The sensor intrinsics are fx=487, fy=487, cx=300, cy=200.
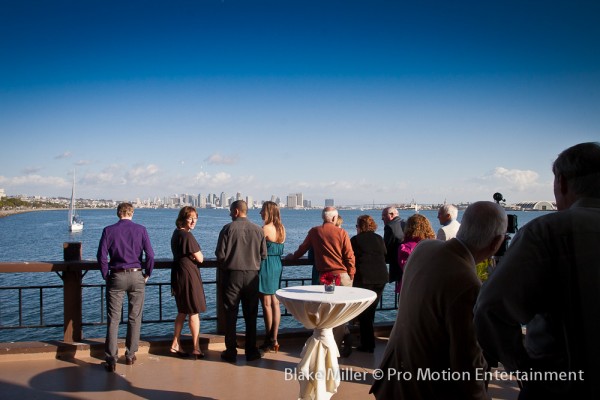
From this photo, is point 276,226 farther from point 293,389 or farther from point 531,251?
point 531,251

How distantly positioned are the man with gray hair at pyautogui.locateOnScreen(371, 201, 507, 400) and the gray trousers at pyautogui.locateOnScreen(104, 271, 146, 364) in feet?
12.4

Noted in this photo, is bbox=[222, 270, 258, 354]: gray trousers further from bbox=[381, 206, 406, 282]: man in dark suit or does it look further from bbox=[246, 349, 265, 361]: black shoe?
bbox=[381, 206, 406, 282]: man in dark suit

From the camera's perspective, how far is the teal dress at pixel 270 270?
5.89 m

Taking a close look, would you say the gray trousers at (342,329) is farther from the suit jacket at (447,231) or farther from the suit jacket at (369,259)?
the suit jacket at (447,231)

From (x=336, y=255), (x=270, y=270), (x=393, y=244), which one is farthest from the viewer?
(x=393, y=244)

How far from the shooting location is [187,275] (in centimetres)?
561

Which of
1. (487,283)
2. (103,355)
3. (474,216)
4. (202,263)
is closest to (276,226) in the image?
(202,263)

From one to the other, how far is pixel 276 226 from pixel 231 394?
2090 mm

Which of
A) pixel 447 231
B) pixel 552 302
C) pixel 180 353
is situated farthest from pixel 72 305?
pixel 552 302

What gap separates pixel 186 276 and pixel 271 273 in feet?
3.31

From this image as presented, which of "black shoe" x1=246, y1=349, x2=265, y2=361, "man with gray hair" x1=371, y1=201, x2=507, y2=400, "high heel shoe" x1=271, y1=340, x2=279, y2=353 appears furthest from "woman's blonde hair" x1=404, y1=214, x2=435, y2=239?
"man with gray hair" x1=371, y1=201, x2=507, y2=400

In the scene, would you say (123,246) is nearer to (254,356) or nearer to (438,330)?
(254,356)

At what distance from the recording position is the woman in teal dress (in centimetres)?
590

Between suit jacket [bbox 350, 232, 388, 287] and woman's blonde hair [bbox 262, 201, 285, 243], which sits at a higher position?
woman's blonde hair [bbox 262, 201, 285, 243]
